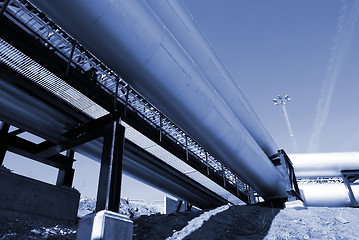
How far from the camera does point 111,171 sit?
4441mm

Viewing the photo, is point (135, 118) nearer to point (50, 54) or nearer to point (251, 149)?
point (50, 54)

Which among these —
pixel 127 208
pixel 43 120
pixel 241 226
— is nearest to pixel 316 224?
pixel 241 226

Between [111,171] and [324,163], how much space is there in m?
10.9

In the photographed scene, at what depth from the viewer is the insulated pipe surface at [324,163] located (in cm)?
1224

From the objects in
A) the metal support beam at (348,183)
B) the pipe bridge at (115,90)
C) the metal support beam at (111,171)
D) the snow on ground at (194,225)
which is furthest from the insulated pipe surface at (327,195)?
the metal support beam at (111,171)

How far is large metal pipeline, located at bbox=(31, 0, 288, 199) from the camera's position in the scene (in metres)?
3.56

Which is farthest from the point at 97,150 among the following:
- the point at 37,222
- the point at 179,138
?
the point at 179,138

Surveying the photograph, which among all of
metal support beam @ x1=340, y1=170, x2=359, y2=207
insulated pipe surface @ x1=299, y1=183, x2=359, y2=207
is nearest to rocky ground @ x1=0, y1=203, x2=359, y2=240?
metal support beam @ x1=340, y1=170, x2=359, y2=207

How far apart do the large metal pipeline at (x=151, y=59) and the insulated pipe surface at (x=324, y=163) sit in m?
7.08

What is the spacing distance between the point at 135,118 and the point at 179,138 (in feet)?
7.81

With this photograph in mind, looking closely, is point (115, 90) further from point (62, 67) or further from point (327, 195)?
point (327, 195)

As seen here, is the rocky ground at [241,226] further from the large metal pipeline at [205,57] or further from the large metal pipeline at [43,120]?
the large metal pipeline at [205,57]

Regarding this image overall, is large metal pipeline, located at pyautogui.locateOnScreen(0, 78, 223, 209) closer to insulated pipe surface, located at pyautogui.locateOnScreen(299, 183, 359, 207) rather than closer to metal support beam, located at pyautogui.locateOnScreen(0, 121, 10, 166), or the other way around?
metal support beam, located at pyautogui.locateOnScreen(0, 121, 10, 166)

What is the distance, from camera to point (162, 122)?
735cm
